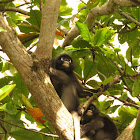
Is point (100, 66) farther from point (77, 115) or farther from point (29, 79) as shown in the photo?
point (29, 79)

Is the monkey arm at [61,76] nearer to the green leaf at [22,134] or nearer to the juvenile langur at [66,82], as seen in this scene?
the juvenile langur at [66,82]

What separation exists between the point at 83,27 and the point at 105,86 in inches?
23.3

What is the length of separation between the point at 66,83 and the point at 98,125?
652mm

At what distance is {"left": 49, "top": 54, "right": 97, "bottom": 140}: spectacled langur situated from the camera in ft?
10.0

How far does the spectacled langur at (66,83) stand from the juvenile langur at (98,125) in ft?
0.86

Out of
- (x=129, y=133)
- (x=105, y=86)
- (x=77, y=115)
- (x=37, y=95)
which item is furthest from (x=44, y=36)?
(x=129, y=133)

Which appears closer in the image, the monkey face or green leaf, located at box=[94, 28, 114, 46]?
green leaf, located at box=[94, 28, 114, 46]

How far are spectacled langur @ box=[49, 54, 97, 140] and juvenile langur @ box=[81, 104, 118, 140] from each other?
263 mm

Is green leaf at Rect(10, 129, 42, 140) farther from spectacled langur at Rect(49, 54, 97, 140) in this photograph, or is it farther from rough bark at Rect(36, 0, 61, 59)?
rough bark at Rect(36, 0, 61, 59)

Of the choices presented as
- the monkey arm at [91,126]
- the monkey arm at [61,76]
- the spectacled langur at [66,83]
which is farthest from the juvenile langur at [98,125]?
the monkey arm at [61,76]

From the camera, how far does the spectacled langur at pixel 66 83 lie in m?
3.05

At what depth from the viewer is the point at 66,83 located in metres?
3.20

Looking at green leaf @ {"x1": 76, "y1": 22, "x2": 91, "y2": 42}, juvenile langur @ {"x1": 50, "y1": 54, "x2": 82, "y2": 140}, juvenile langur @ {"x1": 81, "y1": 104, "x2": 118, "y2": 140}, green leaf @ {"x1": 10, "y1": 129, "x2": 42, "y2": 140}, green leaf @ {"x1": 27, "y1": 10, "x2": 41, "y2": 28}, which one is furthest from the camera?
juvenile langur @ {"x1": 81, "y1": 104, "x2": 118, "y2": 140}

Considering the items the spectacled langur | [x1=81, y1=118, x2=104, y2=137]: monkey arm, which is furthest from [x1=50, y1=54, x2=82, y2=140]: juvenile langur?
[x1=81, y1=118, x2=104, y2=137]: monkey arm
